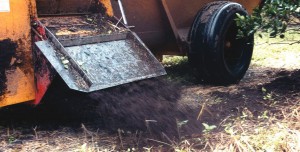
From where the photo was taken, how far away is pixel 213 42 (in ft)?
14.1

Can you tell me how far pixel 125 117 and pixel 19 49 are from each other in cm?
88

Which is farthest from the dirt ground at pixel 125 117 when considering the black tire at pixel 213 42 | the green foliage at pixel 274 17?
the green foliage at pixel 274 17

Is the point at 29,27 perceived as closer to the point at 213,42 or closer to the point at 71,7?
the point at 71,7

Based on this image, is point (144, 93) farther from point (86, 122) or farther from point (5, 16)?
point (5, 16)

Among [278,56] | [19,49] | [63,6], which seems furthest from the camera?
[278,56]

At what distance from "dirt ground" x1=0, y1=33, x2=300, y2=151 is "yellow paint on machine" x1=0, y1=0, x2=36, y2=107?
0.19m

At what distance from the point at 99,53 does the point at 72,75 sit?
39 centimetres

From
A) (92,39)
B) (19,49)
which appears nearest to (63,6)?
(92,39)

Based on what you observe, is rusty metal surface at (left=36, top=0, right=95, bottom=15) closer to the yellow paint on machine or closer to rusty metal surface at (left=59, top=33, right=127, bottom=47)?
the yellow paint on machine

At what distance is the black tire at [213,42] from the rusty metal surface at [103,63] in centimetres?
101

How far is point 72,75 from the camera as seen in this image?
2.89 m

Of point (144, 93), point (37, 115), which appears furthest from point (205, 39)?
point (37, 115)

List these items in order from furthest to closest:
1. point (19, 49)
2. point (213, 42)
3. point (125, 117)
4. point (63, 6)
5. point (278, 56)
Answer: point (278, 56)
point (213, 42)
point (63, 6)
point (125, 117)
point (19, 49)

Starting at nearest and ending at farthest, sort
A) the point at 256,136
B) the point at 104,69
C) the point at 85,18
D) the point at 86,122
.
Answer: the point at 256,136 → the point at 104,69 → the point at 86,122 → the point at 85,18
